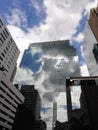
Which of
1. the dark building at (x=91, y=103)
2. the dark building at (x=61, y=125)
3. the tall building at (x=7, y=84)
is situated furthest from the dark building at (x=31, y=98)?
the dark building at (x=91, y=103)

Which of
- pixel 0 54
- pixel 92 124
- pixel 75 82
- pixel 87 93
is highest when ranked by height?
pixel 0 54

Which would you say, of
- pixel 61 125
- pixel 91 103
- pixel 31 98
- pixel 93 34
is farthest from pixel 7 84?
pixel 61 125

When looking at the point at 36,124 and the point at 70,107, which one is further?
the point at 36,124

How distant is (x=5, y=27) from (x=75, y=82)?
47404 millimetres

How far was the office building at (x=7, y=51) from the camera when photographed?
79875 mm

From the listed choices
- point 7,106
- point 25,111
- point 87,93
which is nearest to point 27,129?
point 25,111

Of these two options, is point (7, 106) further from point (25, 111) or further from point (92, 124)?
point (92, 124)

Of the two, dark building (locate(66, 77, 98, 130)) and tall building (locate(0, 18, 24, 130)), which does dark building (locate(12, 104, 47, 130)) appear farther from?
dark building (locate(66, 77, 98, 130))

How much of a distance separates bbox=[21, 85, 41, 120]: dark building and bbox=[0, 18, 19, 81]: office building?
8193 cm

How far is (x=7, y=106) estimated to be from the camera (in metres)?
72.4

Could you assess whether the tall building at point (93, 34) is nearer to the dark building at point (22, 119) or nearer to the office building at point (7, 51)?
the office building at point (7, 51)

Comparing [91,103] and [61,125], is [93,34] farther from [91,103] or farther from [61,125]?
[61,125]

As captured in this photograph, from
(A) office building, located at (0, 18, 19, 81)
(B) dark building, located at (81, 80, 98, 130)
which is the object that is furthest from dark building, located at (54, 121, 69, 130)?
(B) dark building, located at (81, 80, 98, 130)

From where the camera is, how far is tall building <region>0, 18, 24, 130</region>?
67938 millimetres
